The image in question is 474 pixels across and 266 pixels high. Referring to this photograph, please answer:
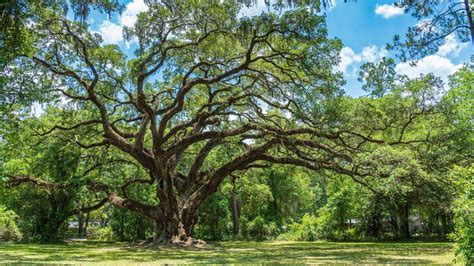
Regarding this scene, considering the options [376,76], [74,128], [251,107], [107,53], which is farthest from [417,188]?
[74,128]

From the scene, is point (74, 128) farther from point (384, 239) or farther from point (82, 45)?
point (384, 239)

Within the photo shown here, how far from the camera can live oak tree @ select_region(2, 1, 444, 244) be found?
1242 cm

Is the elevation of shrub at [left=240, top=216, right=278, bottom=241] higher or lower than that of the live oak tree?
lower

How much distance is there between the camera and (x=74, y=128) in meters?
17.0

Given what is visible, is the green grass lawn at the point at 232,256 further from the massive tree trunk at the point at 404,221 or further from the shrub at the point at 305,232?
the shrub at the point at 305,232

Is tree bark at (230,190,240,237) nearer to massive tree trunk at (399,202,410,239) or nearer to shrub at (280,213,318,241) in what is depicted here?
shrub at (280,213,318,241)

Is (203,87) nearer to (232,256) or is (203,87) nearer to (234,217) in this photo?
(232,256)

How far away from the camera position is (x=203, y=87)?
687 inches

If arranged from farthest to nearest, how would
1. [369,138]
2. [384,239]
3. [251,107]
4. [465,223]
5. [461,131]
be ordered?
1. [384,239]
2. [251,107]
3. [369,138]
4. [461,131]
5. [465,223]

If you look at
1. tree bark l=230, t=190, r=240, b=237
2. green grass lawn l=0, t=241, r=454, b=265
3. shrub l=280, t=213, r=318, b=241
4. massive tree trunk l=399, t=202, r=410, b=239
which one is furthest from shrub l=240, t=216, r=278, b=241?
green grass lawn l=0, t=241, r=454, b=265

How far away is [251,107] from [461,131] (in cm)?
806

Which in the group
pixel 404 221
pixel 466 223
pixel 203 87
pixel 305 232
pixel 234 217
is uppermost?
pixel 203 87

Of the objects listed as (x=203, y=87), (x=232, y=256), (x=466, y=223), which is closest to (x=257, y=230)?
(x=203, y=87)

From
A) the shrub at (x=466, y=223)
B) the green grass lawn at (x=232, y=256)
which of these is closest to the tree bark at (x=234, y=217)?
the green grass lawn at (x=232, y=256)
